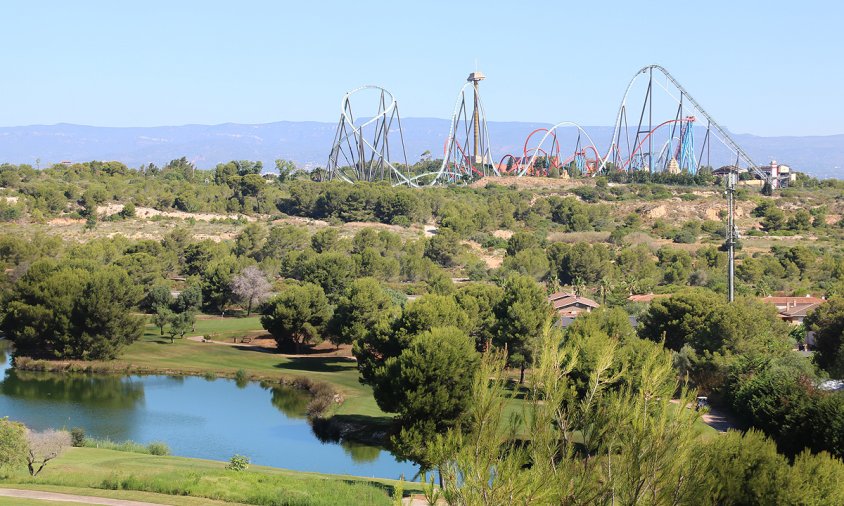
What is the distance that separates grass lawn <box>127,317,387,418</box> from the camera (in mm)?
43219

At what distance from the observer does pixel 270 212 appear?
91.8 meters

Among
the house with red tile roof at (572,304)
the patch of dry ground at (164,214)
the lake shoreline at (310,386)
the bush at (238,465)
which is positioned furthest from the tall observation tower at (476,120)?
the bush at (238,465)

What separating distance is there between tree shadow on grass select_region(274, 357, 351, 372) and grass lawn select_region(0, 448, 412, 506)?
18374 mm

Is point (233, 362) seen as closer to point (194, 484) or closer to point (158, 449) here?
point (158, 449)

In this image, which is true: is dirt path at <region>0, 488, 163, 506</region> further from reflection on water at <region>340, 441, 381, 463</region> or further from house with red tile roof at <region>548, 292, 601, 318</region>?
house with red tile roof at <region>548, 292, 601, 318</region>

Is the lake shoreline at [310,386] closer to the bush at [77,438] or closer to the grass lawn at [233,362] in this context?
the grass lawn at [233,362]

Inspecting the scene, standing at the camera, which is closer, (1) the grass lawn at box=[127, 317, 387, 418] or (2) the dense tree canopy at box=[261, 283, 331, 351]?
(1) the grass lawn at box=[127, 317, 387, 418]

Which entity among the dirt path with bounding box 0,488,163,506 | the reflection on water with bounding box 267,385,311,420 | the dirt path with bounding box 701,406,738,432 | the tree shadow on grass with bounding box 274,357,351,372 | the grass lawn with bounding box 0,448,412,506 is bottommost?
the reflection on water with bounding box 267,385,311,420

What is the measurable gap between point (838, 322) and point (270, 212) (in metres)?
59.9

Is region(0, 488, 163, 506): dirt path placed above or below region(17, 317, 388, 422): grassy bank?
above

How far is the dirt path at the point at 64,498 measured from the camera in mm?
21875

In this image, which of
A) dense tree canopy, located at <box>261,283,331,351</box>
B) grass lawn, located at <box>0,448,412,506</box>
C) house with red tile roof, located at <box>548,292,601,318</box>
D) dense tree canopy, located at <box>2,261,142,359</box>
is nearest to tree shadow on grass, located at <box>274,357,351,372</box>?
dense tree canopy, located at <box>261,283,331,351</box>

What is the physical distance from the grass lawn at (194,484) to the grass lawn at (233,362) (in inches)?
554

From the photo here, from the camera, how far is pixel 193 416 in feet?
121
